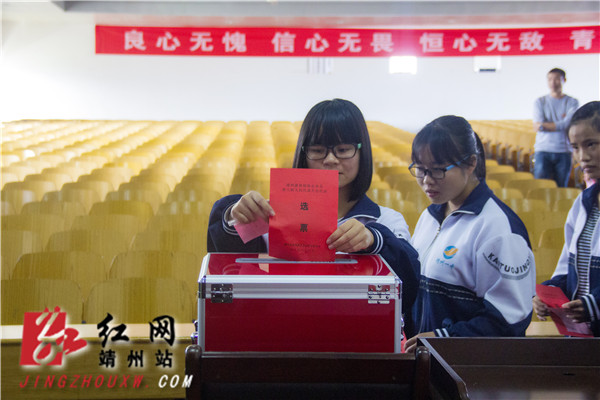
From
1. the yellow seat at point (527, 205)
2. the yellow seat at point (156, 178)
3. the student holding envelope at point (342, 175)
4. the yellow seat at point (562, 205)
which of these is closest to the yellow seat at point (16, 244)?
the yellow seat at point (156, 178)

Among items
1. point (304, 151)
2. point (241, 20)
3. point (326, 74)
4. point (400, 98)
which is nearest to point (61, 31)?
point (241, 20)

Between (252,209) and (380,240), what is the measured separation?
0.81ft

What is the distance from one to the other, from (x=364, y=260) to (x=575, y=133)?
85 centimetres

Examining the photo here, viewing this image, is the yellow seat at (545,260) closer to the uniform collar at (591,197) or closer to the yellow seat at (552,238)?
the yellow seat at (552,238)

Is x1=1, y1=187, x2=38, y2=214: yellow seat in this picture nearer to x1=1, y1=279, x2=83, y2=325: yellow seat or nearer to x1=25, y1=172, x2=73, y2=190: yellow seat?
x1=25, y1=172, x2=73, y2=190: yellow seat

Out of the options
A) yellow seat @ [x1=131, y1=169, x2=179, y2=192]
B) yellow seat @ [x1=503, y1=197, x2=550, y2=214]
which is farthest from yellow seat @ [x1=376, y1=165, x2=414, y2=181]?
yellow seat @ [x1=131, y1=169, x2=179, y2=192]

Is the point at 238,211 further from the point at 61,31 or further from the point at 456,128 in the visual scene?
the point at 61,31

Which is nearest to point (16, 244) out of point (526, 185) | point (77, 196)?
point (77, 196)

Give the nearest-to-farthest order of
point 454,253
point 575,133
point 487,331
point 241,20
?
point 487,331 < point 454,253 < point 575,133 < point 241,20

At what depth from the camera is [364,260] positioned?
3.24 ft

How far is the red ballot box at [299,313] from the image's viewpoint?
2.70 ft

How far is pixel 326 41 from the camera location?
10.9 meters

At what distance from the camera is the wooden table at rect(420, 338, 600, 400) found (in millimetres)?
899

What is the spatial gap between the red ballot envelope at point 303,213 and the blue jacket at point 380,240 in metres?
0.15
